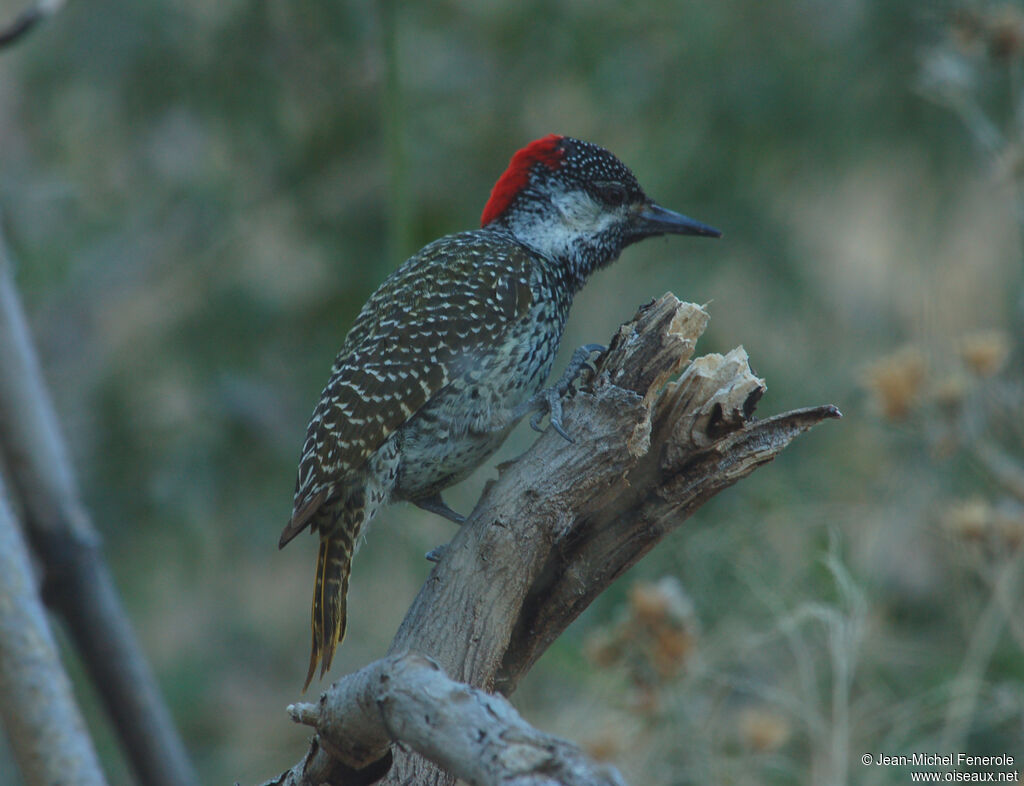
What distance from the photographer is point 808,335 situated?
5855mm

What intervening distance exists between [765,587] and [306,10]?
11.5 feet

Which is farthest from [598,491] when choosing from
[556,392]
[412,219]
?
[412,219]

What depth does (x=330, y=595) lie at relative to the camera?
281cm

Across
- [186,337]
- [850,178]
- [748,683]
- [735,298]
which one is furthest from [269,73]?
[748,683]

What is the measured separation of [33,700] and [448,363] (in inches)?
48.9

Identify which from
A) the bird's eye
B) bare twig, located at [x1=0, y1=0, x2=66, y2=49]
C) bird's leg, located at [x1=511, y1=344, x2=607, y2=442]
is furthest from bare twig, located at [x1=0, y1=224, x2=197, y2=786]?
the bird's eye

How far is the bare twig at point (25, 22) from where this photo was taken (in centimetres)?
282

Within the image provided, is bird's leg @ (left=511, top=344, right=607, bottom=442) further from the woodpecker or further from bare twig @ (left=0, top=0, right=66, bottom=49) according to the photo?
bare twig @ (left=0, top=0, right=66, bottom=49)

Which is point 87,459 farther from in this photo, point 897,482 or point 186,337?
point 897,482

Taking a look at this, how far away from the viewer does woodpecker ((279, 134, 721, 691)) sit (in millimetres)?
2863

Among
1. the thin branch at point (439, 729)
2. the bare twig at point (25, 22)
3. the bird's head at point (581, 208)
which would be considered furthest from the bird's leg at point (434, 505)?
the bare twig at point (25, 22)

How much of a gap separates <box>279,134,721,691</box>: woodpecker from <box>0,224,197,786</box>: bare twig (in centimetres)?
77

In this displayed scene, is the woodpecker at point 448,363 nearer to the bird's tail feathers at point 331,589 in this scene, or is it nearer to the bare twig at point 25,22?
the bird's tail feathers at point 331,589

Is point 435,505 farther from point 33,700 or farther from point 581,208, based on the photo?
point 33,700
